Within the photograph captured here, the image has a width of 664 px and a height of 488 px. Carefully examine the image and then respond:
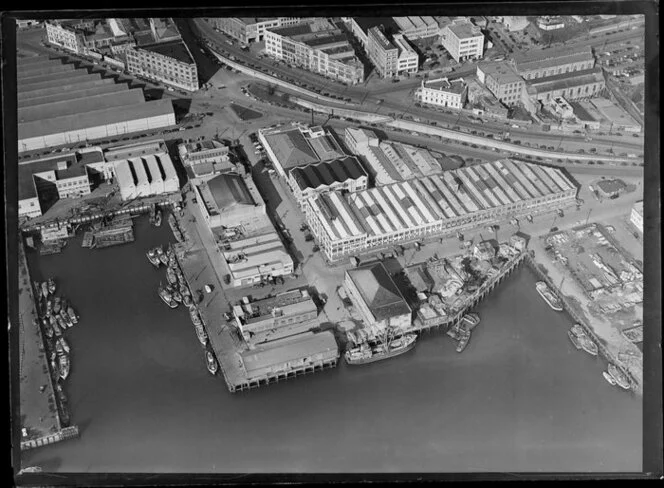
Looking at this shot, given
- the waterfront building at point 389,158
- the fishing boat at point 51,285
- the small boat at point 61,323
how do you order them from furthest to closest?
the waterfront building at point 389,158 < the fishing boat at point 51,285 < the small boat at point 61,323

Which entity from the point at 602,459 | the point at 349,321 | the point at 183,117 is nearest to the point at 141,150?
the point at 183,117

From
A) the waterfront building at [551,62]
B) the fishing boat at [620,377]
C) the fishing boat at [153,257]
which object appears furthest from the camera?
the waterfront building at [551,62]

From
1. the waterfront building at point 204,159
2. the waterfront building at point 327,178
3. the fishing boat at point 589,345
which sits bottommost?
the fishing boat at point 589,345

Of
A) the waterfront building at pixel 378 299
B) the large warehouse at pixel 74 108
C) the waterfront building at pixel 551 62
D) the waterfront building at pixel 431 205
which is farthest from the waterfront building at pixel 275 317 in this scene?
the waterfront building at pixel 551 62

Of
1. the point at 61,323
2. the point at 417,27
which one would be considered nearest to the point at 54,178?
the point at 61,323

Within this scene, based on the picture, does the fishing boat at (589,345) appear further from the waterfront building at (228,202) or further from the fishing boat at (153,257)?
the fishing boat at (153,257)

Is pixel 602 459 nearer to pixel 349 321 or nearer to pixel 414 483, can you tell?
pixel 414 483

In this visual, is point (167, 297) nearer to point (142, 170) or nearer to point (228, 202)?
point (228, 202)

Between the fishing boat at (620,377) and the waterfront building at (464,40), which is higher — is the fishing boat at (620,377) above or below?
below
